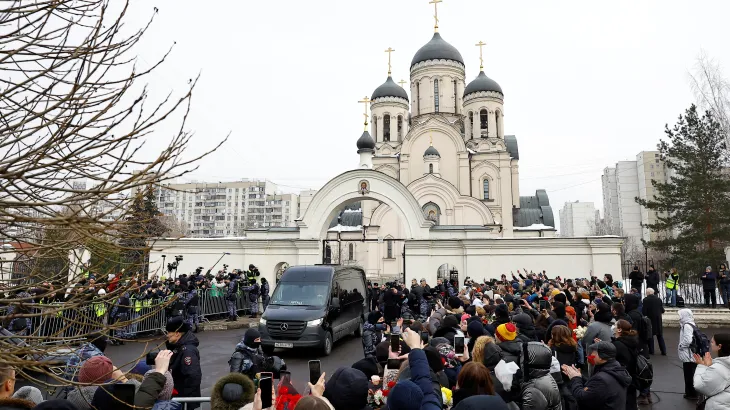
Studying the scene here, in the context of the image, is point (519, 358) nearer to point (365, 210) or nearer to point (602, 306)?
point (602, 306)

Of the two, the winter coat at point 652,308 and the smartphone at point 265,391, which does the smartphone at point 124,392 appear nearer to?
the smartphone at point 265,391

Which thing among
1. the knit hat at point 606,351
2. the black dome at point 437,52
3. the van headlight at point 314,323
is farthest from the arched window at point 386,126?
the knit hat at point 606,351

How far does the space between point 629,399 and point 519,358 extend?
2.24 m

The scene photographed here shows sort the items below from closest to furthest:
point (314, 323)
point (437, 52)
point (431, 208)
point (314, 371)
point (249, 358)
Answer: point (314, 371), point (249, 358), point (314, 323), point (431, 208), point (437, 52)

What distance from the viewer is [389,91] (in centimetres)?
4434

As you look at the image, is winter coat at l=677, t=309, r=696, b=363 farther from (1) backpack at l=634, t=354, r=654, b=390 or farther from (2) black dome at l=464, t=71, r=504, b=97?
(2) black dome at l=464, t=71, r=504, b=97

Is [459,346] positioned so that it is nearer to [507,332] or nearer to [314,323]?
[507,332]

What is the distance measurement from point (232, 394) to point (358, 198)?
20033mm

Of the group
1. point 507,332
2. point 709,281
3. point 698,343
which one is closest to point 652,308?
point 698,343

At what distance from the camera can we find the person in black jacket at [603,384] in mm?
4387

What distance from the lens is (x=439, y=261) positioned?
73.8ft

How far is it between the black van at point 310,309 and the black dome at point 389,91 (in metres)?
32.9

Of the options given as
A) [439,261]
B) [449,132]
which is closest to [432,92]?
[449,132]

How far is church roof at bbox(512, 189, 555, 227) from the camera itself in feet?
146
